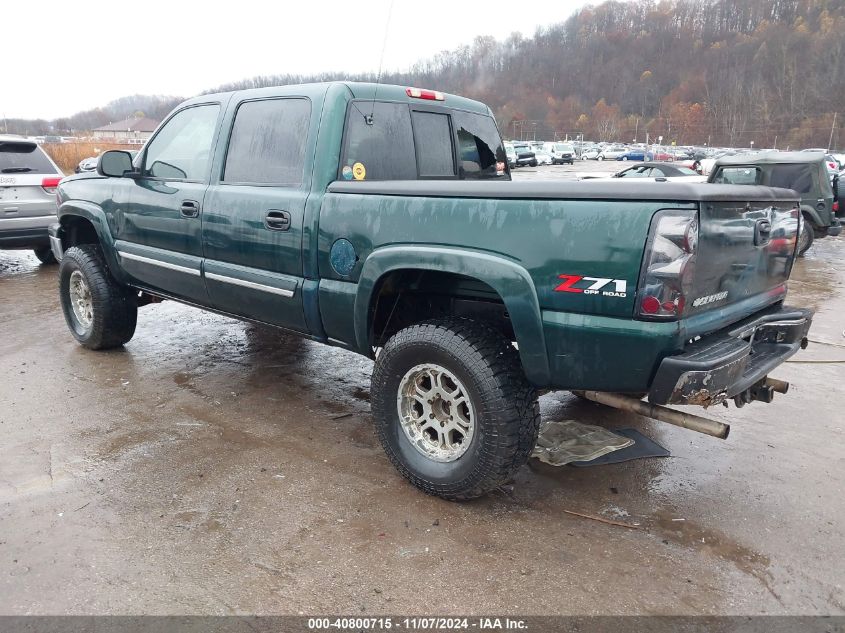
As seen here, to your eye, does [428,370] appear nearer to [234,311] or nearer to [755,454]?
[234,311]

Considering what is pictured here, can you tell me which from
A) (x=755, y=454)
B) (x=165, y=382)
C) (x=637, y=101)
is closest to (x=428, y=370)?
(x=755, y=454)

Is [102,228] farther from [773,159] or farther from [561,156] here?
[561,156]

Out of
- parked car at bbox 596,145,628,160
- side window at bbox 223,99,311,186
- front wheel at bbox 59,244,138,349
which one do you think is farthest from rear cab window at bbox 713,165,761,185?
parked car at bbox 596,145,628,160

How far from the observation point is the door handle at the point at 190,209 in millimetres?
4020

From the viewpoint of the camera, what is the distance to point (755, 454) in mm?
3682

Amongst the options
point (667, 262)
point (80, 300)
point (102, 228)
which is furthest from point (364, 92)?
point (80, 300)

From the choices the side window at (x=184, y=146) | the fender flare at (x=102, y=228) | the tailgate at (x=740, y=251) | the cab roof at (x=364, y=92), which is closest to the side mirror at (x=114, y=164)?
the side window at (x=184, y=146)

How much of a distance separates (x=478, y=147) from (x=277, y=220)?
63.1 inches

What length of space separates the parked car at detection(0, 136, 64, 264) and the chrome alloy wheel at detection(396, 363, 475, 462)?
23.2ft

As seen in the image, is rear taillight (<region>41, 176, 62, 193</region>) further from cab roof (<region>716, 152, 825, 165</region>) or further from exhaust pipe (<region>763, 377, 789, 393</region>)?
cab roof (<region>716, 152, 825, 165</region>)

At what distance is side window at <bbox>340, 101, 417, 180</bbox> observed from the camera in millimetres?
3475

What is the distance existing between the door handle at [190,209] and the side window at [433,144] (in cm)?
142

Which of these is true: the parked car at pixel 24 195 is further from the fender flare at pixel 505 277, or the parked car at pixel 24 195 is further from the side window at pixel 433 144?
the fender flare at pixel 505 277

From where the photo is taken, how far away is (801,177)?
1070cm
